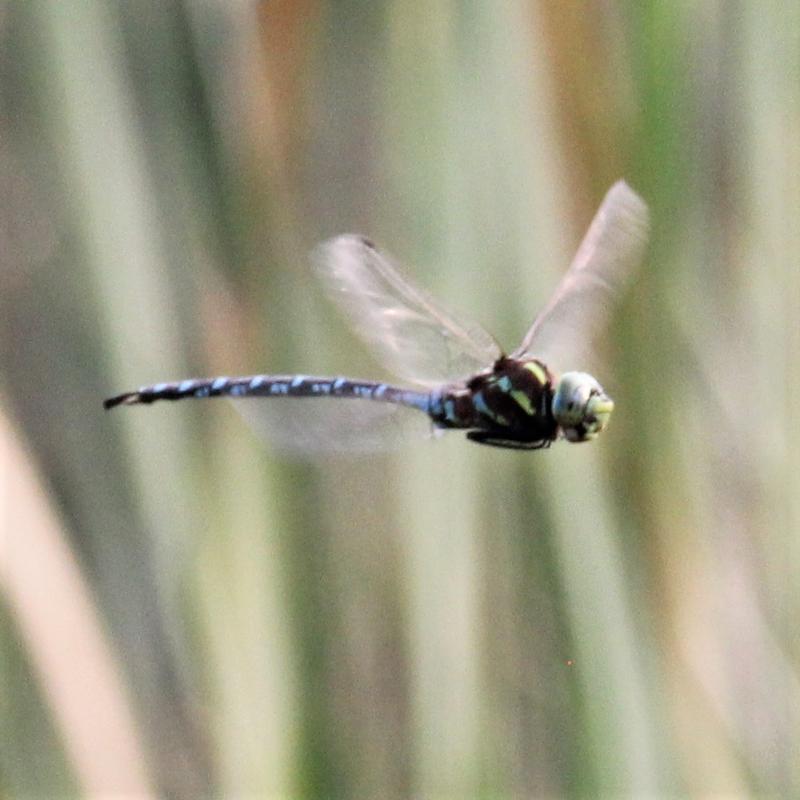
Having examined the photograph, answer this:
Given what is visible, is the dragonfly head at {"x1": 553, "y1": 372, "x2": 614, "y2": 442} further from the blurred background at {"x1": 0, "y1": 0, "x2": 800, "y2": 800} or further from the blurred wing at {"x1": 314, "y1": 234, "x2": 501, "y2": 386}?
Result: the blurred background at {"x1": 0, "y1": 0, "x2": 800, "y2": 800}

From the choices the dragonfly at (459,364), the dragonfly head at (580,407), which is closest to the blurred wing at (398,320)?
the dragonfly at (459,364)

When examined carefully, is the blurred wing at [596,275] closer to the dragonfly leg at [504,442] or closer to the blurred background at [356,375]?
the dragonfly leg at [504,442]

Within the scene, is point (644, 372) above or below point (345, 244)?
Result: below

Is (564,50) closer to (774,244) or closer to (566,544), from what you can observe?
(774,244)

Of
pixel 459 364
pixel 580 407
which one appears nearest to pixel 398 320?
pixel 459 364

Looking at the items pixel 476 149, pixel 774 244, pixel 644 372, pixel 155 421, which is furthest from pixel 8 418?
pixel 774 244

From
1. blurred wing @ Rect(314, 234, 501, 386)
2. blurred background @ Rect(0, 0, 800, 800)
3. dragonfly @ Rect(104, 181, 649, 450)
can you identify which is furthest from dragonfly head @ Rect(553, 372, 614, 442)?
blurred background @ Rect(0, 0, 800, 800)

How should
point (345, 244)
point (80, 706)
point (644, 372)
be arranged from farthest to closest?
point (644, 372), point (80, 706), point (345, 244)

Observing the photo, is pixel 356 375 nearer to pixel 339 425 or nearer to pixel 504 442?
pixel 339 425
